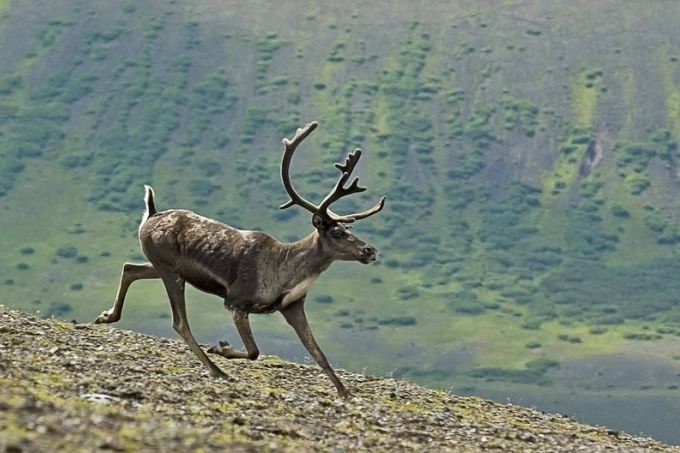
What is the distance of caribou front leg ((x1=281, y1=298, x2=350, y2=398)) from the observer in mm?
25062

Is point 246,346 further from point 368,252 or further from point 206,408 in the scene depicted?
point 206,408

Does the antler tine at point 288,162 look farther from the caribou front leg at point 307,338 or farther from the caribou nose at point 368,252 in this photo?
the caribou front leg at point 307,338

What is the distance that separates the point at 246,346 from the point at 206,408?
381cm

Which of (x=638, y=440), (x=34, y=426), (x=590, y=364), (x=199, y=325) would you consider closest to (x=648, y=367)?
(x=590, y=364)

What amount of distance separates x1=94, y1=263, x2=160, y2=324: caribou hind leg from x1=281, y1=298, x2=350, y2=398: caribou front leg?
2.17 meters

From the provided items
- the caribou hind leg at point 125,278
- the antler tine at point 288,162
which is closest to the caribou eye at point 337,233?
the antler tine at point 288,162

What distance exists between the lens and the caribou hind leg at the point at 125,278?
26094 millimetres

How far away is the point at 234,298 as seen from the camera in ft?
83.0

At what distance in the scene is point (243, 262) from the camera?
25484 mm

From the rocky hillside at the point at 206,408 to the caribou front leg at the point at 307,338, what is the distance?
0.32 metres

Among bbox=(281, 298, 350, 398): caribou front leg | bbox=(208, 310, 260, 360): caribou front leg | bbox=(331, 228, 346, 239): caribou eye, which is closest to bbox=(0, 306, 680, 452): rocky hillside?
bbox=(281, 298, 350, 398): caribou front leg

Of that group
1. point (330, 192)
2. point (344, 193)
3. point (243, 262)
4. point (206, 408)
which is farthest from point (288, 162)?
point (206, 408)

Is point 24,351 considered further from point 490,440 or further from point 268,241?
point 490,440

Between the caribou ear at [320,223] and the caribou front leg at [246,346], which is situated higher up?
the caribou ear at [320,223]
